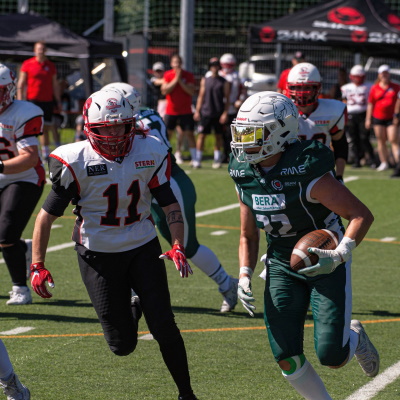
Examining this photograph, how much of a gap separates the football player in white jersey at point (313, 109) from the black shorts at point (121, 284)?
253 cm

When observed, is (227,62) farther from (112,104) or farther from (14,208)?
(112,104)

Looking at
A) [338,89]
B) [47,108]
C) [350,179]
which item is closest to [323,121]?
[350,179]

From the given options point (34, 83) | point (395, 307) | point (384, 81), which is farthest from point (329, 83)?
point (395, 307)

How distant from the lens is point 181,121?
1476cm

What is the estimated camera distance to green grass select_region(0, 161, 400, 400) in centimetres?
493

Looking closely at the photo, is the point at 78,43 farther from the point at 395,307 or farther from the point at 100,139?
the point at 100,139

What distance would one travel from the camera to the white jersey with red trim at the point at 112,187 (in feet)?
15.0

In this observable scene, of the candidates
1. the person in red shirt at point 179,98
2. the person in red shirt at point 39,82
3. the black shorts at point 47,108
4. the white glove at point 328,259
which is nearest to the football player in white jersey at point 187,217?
the white glove at point 328,259

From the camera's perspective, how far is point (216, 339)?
5.96m

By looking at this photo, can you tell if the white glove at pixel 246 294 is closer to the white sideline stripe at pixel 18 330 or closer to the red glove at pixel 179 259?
the red glove at pixel 179 259

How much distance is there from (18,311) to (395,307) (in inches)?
109

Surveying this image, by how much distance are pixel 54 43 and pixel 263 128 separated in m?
12.1

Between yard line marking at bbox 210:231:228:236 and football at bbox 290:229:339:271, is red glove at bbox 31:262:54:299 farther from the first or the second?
yard line marking at bbox 210:231:228:236

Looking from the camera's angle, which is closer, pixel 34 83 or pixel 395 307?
pixel 395 307
